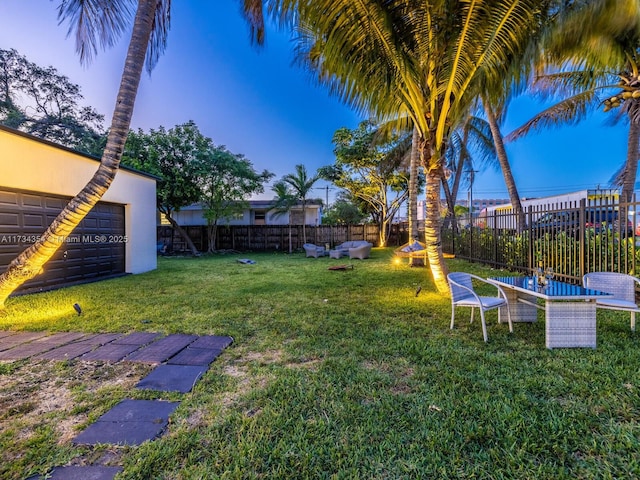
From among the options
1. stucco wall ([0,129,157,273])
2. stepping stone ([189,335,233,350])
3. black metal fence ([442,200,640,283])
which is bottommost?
stepping stone ([189,335,233,350])

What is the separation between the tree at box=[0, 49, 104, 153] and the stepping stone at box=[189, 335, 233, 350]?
17.5 meters

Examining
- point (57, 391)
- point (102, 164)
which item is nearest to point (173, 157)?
point (102, 164)

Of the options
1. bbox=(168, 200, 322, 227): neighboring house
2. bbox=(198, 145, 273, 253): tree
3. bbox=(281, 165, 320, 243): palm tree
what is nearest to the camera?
bbox=(198, 145, 273, 253): tree

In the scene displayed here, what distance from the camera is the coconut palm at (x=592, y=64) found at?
13.7ft

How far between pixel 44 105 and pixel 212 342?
21604 mm

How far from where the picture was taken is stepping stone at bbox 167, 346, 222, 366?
124 inches

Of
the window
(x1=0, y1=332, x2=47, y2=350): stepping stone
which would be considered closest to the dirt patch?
(x1=0, y1=332, x2=47, y2=350): stepping stone

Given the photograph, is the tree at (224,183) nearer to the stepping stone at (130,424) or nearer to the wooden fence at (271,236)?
the wooden fence at (271,236)

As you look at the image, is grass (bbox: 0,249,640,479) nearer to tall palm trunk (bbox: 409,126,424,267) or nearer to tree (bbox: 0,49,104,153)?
tall palm trunk (bbox: 409,126,424,267)

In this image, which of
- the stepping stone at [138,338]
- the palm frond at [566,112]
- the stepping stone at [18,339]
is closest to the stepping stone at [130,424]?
the stepping stone at [138,338]

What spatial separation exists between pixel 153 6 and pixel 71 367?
5.93 meters

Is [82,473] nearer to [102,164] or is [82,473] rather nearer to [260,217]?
[102,164]

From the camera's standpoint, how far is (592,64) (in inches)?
225

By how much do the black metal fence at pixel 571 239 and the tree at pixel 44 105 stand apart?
20.0 meters
